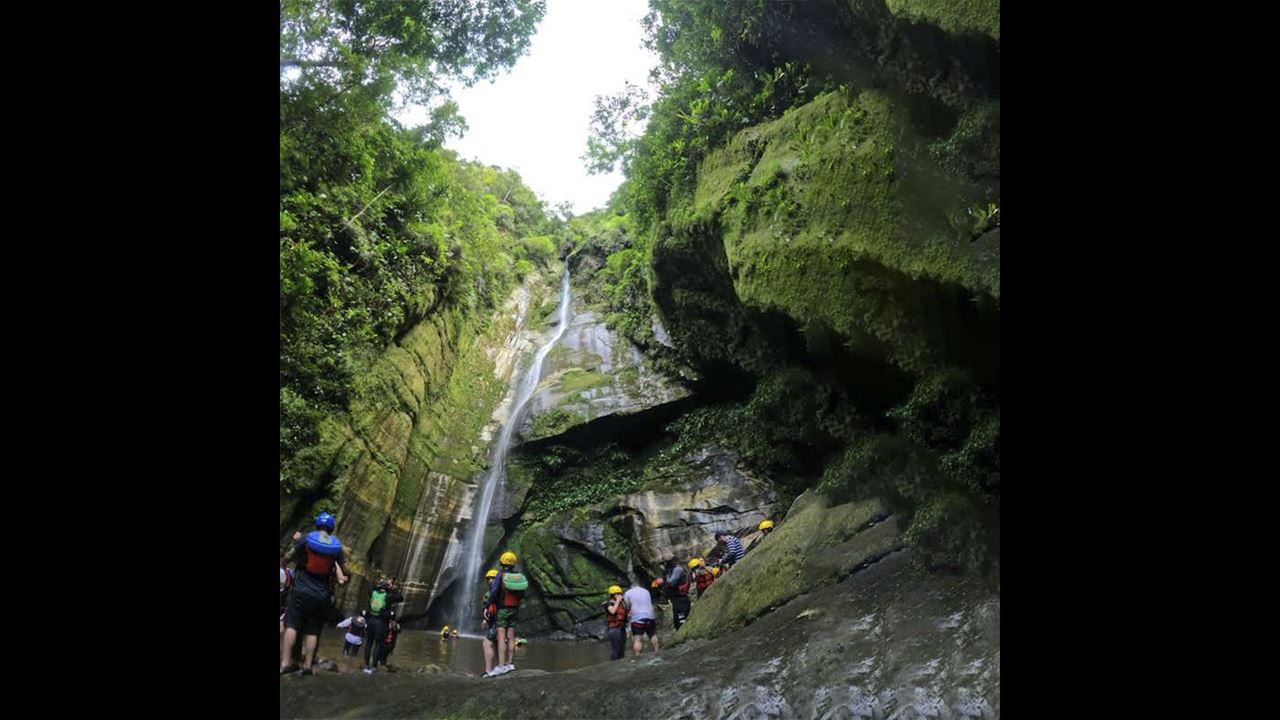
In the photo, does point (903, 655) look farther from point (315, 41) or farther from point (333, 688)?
point (315, 41)

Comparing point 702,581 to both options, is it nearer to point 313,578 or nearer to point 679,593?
point 679,593

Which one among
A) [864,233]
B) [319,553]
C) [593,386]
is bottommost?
[319,553]

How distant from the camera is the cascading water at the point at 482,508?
1519cm

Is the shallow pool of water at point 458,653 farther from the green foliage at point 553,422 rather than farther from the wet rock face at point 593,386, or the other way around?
the wet rock face at point 593,386

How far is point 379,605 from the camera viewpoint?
850cm

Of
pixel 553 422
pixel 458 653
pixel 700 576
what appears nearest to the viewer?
pixel 700 576

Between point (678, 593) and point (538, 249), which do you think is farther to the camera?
point (538, 249)

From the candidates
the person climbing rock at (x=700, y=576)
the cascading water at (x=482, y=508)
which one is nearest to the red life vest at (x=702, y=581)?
the person climbing rock at (x=700, y=576)

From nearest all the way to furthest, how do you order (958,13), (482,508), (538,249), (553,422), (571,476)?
(958,13)
(482,508)
(571,476)
(553,422)
(538,249)

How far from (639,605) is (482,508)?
26.0 ft

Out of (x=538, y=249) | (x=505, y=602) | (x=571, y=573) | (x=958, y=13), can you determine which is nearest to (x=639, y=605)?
(x=505, y=602)
